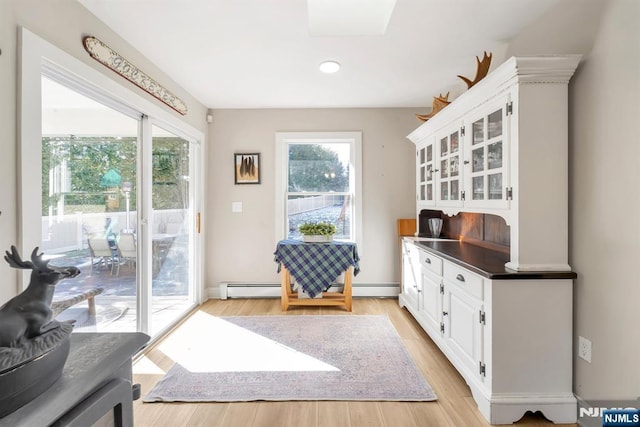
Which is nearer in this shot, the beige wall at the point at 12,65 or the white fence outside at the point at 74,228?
the beige wall at the point at 12,65

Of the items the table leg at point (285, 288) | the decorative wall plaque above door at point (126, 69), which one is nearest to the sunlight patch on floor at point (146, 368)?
the table leg at point (285, 288)

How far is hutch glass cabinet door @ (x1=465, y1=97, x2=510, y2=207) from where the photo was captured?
1953 millimetres

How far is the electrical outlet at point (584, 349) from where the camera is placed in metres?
1.76

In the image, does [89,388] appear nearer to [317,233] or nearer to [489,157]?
[489,157]

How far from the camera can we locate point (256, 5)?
1967 millimetres

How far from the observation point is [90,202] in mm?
2195

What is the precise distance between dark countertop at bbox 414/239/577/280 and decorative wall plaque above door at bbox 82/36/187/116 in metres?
2.74

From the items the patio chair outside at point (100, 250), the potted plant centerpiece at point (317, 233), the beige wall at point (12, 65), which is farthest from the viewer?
the potted plant centerpiece at point (317, 233)

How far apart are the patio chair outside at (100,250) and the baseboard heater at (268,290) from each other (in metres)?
1.83

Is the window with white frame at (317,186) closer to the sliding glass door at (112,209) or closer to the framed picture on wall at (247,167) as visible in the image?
the framed picture on wall at (247,167)

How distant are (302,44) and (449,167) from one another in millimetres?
1611

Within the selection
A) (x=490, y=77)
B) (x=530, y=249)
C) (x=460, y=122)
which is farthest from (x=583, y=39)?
(x=530, y=249)

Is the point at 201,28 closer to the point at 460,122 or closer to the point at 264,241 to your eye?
the point at 460,122

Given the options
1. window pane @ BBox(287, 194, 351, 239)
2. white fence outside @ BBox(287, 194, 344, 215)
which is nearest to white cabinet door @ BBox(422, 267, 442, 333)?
window pane @ BBox(287, 194, 351, 239)
